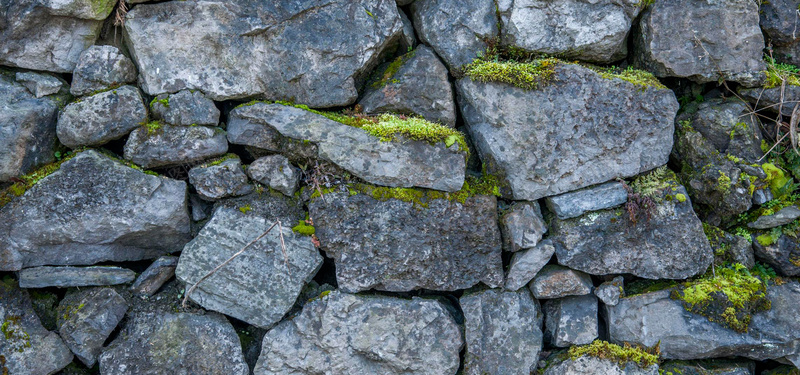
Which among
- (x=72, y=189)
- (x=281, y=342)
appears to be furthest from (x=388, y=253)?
(x=72, y=189)

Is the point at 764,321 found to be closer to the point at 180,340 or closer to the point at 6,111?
the point at 180,340

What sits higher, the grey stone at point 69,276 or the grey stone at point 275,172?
the grey stone at point 275,172

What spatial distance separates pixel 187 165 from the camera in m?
3.82

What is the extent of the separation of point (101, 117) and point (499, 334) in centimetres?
342

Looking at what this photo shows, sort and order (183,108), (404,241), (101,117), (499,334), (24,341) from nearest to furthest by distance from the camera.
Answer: (24,341), (101,117), (183,108), (404,241), (499,334)

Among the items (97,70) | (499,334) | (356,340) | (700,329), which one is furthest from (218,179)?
(700,329)

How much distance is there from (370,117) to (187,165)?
1474mm

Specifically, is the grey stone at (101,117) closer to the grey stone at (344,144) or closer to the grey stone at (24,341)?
the grey stone at (344,144)

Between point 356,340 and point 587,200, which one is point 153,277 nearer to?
point 356,340

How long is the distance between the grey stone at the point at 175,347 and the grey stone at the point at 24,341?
0.33 metres

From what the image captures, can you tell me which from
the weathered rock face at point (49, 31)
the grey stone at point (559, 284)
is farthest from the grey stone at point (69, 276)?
the grey stone at point (559, 284)

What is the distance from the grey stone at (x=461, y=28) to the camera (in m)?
4.00

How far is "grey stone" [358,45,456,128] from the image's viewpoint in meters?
3.98

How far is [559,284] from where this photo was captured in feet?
13.0
